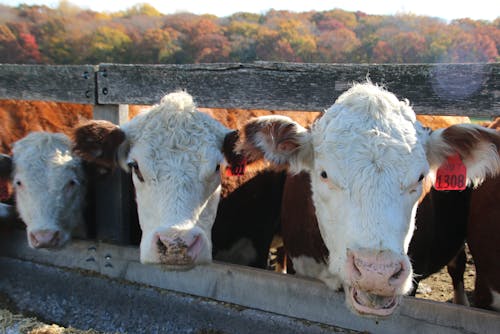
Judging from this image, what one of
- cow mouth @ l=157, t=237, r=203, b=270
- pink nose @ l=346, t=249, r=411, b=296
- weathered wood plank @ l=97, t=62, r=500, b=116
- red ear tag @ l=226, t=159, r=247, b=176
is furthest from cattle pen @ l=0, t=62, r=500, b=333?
pink nose @ l=346, t=249, r=411, b=296

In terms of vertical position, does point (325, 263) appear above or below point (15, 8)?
below

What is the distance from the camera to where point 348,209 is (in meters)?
2.05

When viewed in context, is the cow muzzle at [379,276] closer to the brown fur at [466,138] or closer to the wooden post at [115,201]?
the brown fur at [466,138]

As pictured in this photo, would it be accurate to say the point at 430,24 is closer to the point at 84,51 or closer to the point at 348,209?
the point at 84,51

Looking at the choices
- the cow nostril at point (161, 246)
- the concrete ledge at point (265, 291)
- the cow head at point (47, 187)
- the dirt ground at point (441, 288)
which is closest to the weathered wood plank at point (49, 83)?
the cow head at point (47, 187)

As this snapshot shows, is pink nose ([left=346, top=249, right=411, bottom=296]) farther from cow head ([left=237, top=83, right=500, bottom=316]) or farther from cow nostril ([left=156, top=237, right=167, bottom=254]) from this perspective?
cow nostril ([left=156, top=237, right=167, bottom=254])

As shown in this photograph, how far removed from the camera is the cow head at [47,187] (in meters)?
3.26

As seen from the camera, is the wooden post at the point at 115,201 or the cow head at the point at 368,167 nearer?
the cow head at the point at 368,167

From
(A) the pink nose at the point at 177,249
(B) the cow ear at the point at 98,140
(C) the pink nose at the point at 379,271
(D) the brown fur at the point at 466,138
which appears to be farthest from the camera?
(B) the cow ear at the point at 98,140

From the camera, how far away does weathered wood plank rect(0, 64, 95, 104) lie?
323cm

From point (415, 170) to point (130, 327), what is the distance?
207 cm

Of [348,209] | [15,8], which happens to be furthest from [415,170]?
[15,8]

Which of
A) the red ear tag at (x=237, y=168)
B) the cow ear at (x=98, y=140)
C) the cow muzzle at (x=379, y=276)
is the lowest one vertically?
the cow muzzle at (x=379, y=276)

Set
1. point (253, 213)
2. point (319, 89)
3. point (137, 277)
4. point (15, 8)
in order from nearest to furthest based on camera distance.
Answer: point (319, 89)
point (137, 277)
point (253, 213)
point (15, 8)
